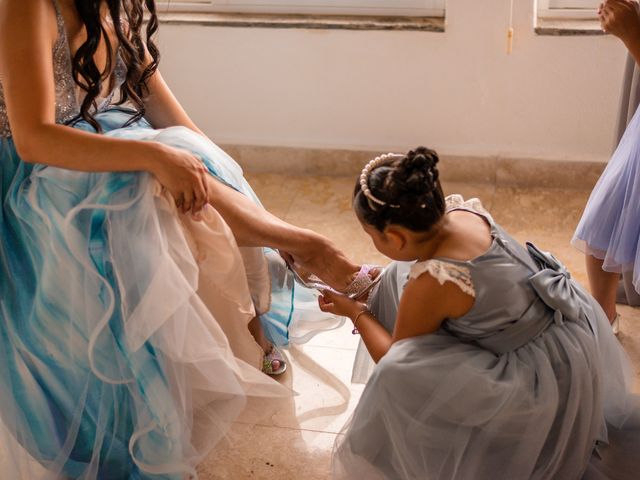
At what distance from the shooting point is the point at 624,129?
2.37 metres

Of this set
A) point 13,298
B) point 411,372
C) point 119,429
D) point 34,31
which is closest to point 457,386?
point 411,372

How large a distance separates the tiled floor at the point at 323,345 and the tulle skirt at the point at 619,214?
263mm

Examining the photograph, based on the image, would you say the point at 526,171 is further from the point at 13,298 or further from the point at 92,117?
the point at 13,298

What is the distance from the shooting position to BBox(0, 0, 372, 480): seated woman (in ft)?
5.87

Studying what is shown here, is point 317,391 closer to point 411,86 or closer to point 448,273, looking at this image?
point 448,273

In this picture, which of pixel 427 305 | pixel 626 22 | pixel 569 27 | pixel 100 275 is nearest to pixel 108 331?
pixel 100 275

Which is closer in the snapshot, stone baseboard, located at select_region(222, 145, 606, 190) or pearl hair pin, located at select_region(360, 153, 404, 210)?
pearl hair pin, located at select_region(360, 153, 404, 210)

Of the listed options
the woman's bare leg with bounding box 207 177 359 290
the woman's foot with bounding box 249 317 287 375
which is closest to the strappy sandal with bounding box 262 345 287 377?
the woman's foot with bounding box 249 317 287 375

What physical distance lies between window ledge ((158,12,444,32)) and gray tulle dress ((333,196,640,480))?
1329mm

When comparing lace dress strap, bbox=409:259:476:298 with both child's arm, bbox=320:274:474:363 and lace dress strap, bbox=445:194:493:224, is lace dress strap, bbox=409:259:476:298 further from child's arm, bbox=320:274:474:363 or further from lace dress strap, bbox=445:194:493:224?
lace dress strap, bbox=445:194:493:224

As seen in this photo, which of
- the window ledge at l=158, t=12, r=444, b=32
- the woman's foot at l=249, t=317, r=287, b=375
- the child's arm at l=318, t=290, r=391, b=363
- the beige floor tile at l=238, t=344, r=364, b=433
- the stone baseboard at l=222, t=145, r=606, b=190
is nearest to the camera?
the child's arm at l=318, t=290, r=391, b=363

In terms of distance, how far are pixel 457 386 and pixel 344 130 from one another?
62.9 inches

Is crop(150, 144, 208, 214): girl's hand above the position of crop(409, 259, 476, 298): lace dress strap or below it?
above

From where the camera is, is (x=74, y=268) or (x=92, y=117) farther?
(x=92, y=117)
